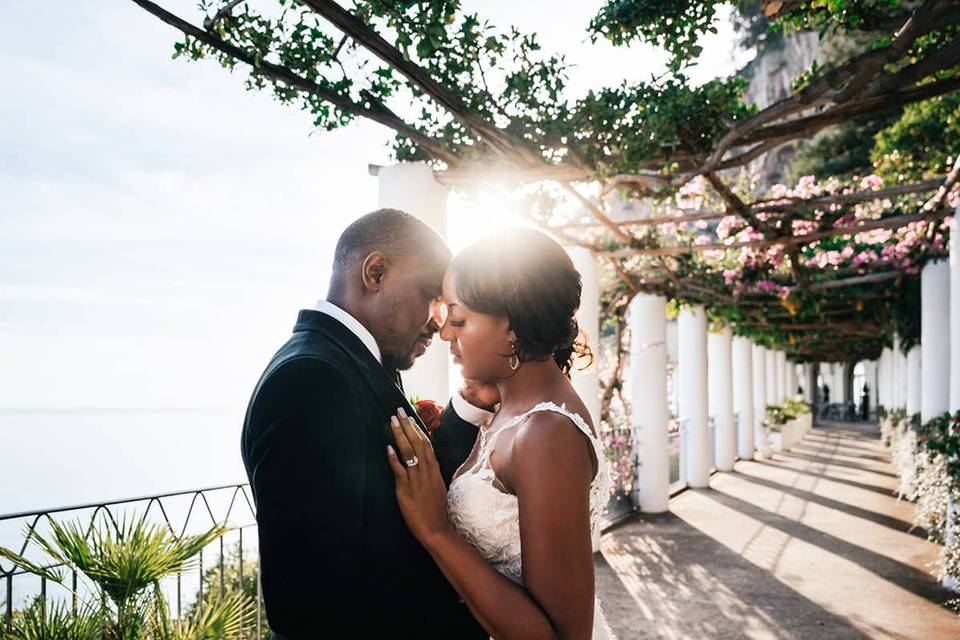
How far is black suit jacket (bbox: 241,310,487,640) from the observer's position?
1.55m

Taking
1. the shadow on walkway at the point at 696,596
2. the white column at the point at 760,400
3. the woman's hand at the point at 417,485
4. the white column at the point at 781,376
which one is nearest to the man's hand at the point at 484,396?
the woman's hand at the point at 417,485

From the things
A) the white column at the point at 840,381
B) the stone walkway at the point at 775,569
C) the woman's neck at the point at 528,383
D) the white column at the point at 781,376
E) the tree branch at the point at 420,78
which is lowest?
the white column at the point at 840,381

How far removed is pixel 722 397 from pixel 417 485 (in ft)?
51.6

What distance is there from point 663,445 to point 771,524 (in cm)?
195

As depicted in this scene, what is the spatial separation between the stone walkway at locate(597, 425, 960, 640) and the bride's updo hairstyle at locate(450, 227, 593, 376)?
15.1 ft

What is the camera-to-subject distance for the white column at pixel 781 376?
26.8 meters

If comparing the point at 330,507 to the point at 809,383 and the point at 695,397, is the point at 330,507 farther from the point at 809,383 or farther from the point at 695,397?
the point at 809,383

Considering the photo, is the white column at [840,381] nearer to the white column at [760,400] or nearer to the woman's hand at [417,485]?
the white column at [760,400]

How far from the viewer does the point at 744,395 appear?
18812 mm

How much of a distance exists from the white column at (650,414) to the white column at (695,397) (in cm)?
255

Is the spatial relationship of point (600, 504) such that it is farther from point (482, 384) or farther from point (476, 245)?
point (476, 245)

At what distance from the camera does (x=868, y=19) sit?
14.2ft

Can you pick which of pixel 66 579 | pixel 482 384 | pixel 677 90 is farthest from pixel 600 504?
pixel 677 90

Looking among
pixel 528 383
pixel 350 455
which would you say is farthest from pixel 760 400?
pixel 350 455
